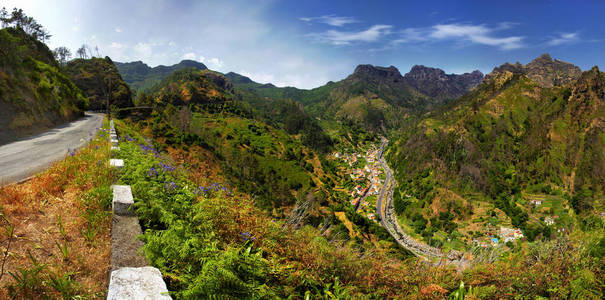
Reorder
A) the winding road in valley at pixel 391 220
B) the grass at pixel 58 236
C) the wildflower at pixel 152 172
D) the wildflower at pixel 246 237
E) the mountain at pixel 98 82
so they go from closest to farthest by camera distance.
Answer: the grass at pixel 58 236, the wildflower at pixel 246 237, the wildflower at pixel 152 172, the mountain at pixel 98 82, the winding road in valley at pixel 391 220

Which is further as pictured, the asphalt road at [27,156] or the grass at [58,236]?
the asphalt road at [27,156]

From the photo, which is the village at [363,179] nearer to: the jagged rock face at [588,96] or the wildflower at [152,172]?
the jagged rock face at [588,96]

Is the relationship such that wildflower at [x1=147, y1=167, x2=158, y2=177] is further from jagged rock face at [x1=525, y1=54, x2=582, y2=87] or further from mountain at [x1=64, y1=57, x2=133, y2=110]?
jagged rock face at [x1=525, y1=54, x2=582, y2=87]

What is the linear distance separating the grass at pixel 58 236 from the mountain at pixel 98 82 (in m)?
52.9

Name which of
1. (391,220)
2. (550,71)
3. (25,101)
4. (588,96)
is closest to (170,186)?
(25,101)

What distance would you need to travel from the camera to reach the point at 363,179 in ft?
331

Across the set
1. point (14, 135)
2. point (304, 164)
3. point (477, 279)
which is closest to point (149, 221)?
point (477, 279)

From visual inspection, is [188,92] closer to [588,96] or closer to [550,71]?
[588,96]

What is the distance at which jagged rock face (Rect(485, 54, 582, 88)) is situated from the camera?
422ft

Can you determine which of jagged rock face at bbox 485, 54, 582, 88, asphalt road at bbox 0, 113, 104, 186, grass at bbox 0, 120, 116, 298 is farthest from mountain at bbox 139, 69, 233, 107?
jagged rock face at bbox 485, 54, 582, 88

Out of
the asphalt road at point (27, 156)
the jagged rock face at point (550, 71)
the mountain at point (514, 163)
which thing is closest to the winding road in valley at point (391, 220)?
the mountain at point (514, 163)

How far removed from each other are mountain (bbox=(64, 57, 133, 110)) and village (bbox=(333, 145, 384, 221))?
65.5 meters

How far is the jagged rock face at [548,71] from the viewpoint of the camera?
422 ft

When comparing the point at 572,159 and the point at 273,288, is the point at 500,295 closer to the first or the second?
the point at 273,288
